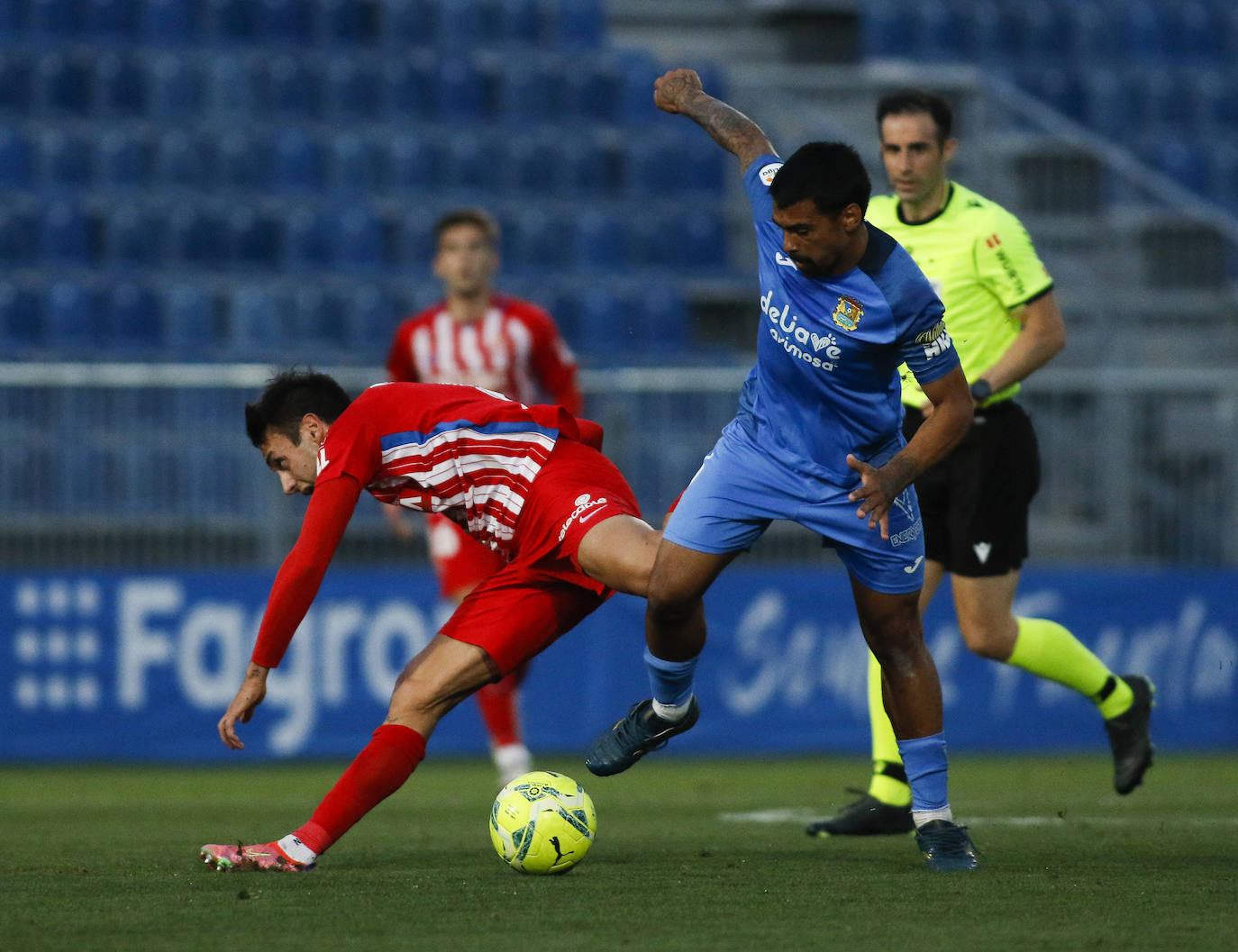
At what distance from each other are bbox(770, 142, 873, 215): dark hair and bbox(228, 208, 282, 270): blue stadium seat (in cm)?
968

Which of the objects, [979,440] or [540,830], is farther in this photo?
[979,440]

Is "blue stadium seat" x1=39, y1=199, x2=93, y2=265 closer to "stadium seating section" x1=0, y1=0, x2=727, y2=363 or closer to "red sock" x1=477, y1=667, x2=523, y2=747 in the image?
"stadium seating section" x1=0, y1=0, x2=727, y2=363

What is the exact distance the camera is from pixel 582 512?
5.16m

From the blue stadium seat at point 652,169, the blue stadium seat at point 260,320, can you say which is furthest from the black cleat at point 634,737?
the blue stadium seat at point 652,169

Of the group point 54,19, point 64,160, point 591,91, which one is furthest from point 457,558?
point 54,19

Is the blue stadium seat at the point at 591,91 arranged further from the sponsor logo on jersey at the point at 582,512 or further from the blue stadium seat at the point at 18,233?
the sponsor logo on jersey at the point at 582,512

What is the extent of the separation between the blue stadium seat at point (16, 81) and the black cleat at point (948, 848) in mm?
11759

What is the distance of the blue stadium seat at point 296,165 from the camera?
14508 millimetres

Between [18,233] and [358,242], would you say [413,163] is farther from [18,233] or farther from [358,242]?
[18,233]

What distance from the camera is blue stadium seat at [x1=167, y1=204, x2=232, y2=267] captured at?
1366 cm

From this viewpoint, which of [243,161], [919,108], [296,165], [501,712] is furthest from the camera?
[296,165]

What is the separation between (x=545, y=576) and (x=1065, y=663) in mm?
2270

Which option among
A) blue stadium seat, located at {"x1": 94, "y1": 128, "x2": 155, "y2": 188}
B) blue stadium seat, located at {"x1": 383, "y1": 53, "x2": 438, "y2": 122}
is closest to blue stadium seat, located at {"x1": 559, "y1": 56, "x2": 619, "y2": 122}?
blue stadium seat, located at {"x1": 383, "y1": 53, "x2": 438, "y2": 122}

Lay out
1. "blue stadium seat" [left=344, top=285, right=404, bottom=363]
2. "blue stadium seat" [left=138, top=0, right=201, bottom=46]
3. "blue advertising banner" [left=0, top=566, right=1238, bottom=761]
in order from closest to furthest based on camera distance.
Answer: "blue advertising banner" [left=0, top=566, right=1238, bottom=761], "blue stadium seat" [left=344, top=285, right=404, bottom=363], "blue stadium seat" [left=138, top=0, right=201, bottom=46]
